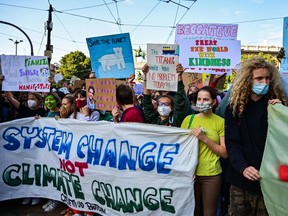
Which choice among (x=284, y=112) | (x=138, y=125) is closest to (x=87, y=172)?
(x=138, y=125)

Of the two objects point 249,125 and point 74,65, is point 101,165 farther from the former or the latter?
point 74,65

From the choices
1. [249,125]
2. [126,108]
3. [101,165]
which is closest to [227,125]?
[249,125]

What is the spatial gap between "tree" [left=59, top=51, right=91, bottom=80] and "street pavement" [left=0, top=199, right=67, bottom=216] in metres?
35.3

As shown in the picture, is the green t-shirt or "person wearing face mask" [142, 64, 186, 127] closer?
the green t-shirt

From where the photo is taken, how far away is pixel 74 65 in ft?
126

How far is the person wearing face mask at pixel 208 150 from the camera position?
2607 mm

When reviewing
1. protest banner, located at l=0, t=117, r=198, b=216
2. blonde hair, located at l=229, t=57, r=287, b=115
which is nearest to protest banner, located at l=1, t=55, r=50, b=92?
protest banner, located at l=0, t=117, r=198, b=216

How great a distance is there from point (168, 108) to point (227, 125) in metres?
0.91

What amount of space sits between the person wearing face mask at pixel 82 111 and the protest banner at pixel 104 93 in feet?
0.64

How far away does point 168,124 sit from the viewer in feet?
10.4

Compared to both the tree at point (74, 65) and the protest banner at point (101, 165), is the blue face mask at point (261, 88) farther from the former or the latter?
the tree at point (74, 65)

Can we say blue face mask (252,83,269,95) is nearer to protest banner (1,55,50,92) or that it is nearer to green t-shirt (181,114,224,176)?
green t-shirt (181,114,224,176)

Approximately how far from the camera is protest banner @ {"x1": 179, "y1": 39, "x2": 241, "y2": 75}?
12.5ft

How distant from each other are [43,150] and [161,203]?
1.75 meters
